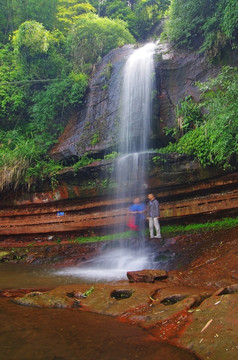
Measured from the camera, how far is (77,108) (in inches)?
599

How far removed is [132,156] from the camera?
425 inches

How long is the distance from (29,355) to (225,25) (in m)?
12.7

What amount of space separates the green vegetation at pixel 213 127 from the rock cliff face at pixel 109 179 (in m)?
0.56

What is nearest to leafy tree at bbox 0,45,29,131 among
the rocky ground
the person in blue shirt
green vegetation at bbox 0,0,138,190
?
green vegetation at bbox 0,0,138,190

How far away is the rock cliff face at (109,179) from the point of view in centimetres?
998

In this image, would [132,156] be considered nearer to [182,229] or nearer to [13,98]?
[182,229]

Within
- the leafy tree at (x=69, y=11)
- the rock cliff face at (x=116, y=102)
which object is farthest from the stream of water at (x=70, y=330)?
the leafy tree at (x=69, y=11)

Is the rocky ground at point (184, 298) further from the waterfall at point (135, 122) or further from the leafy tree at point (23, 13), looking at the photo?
the leafy tree at point (23, 13)

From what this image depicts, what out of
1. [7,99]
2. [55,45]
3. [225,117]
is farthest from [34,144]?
[225,117]

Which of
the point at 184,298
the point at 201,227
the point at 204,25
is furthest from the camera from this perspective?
the point at 204,25

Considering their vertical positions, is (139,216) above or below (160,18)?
below

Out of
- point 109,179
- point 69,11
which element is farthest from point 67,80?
point 69,11

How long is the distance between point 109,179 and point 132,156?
1.41 m

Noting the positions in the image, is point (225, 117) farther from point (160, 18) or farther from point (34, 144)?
point (160, 18)
